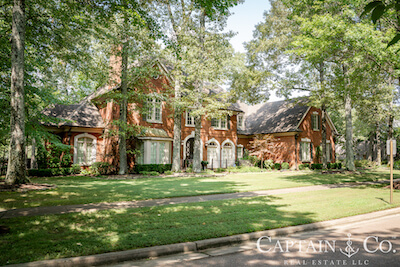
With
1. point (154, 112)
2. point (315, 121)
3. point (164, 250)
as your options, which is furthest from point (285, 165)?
point (164, 250)

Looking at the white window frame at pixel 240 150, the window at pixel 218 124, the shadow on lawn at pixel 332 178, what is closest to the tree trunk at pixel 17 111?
the shadow on lawn at pixel 332 178

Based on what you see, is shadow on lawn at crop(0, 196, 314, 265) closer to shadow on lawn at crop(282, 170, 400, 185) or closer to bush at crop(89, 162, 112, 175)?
shadow on lawn at crop(282, 170, 400, 185)

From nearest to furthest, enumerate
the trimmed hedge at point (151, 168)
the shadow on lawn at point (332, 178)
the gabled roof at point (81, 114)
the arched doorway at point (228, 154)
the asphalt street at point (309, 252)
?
the asphalt street at point (309, 252) → the shadow on lawn at point (332, 178) → the trimmed hedge at point (151, 168) → the gabled roof at point (81, 114) → the arched doorway at point (228, 154)

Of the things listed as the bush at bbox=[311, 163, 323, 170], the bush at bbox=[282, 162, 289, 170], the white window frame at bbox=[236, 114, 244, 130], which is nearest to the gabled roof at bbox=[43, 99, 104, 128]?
the white window frame at bbox=[236, 114, 244, 130]

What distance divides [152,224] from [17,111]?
28.6 ft

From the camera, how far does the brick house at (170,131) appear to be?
21734mm

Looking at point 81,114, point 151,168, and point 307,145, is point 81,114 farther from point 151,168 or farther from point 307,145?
point 307,145

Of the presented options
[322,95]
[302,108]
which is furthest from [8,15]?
[302,108]

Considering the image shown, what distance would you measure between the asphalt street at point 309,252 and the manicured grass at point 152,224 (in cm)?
50

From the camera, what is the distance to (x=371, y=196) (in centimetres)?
1071

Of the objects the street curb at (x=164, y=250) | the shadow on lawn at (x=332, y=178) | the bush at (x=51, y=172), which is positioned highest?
the bush at (x=51, y=172)

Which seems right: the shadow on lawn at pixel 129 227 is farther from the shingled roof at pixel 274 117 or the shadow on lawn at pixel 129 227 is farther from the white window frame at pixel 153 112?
the shingled roof at pixel 274 117

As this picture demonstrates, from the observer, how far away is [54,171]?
18.6 metres

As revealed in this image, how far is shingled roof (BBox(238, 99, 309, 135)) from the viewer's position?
29.7 metres
